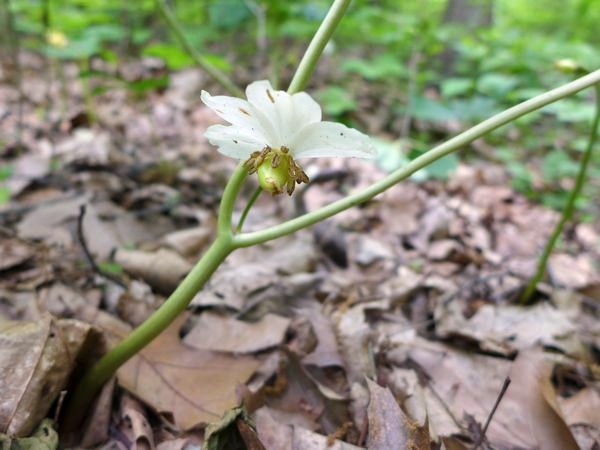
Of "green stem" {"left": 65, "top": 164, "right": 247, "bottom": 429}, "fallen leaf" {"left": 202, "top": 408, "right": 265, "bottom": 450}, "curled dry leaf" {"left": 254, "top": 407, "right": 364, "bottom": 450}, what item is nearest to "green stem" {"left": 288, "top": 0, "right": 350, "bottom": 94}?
"green stem" {"left": 65, "top": 164, "right": 247, "bottom": 429}

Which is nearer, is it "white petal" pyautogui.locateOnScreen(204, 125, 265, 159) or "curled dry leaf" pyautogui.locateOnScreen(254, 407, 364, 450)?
"white petal" pyautogui.locateOnScreen(204, 125, 265, 159)

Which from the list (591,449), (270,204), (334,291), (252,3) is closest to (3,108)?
(252,3)

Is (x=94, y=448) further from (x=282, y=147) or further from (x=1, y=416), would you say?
(x=282, y=147)

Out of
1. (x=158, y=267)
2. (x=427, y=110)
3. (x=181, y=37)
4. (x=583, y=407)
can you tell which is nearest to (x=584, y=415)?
(x=583, y=407)

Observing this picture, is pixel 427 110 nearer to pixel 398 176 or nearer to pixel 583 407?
pixel 583 407

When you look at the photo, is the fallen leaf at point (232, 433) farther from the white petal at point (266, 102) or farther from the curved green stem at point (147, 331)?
the white petal at point (266, 102)

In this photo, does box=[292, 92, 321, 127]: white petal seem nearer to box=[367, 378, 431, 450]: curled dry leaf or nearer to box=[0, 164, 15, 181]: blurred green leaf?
box=[367, 378, 431, 450]: curled dry leaf

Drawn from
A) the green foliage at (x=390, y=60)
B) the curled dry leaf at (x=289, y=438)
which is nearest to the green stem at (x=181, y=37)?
the green foliage at (x=390, y=60)
